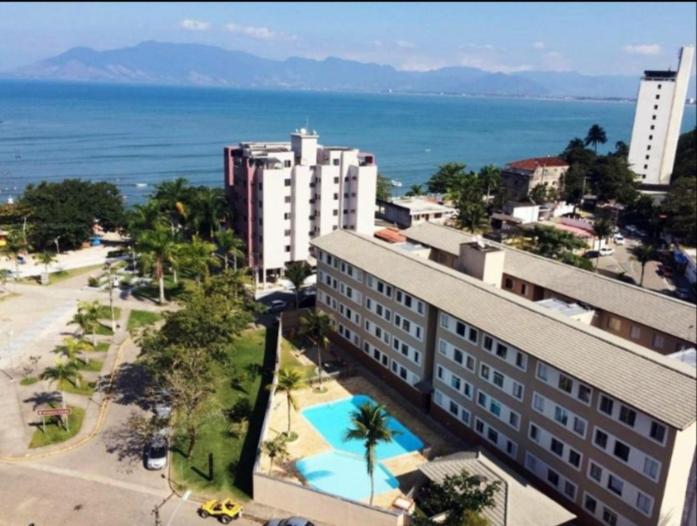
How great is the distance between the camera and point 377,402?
3478cm

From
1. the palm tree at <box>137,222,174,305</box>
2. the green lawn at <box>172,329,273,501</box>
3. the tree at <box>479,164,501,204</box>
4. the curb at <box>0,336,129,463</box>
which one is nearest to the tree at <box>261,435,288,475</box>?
the green lawn at <box>172,329,273,501</box>

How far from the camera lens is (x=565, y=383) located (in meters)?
23.9

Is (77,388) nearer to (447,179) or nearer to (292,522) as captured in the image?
(292,522)

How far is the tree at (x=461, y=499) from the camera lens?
22.0 m

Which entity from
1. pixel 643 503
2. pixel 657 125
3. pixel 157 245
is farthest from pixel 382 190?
pixel 643 503

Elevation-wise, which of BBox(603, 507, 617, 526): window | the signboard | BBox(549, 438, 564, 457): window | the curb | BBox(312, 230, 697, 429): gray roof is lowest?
the curb

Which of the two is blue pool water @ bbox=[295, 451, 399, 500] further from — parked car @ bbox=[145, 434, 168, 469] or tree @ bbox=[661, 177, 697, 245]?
tree @ bbox=[661, 177, 697, 245]

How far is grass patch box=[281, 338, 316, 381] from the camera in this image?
37891mm

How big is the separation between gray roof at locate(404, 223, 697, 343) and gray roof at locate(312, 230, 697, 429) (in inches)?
49.7

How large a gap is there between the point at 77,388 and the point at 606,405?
1148 inches

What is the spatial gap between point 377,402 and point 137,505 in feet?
48.0

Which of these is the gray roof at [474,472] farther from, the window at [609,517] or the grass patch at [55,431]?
the grass patch at [55,431]

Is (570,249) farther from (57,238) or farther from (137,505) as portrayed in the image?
(57,238)

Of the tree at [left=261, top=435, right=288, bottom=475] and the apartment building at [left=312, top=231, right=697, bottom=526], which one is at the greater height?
the apartment building at [left=312, top=231, right=697, bottom=526]
